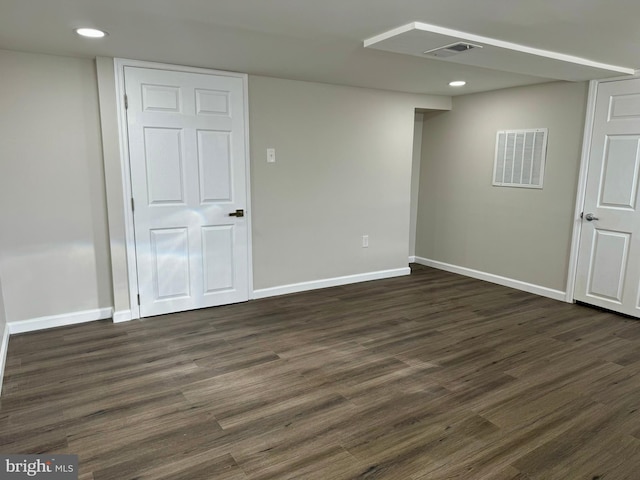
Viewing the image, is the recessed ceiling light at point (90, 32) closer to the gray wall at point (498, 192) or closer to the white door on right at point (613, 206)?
the gray wall at point (498, 192)

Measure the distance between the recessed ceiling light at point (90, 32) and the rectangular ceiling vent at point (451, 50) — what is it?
2.15m

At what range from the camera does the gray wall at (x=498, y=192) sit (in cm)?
444

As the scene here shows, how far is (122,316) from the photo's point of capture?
3822 mm

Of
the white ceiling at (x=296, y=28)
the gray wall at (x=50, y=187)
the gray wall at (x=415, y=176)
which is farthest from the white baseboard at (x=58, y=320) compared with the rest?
the gray wall at (x=415, y=176)

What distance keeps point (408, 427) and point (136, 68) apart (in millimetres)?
3354

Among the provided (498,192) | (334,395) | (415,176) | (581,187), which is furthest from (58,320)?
(581,187)

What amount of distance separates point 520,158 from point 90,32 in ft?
13.7

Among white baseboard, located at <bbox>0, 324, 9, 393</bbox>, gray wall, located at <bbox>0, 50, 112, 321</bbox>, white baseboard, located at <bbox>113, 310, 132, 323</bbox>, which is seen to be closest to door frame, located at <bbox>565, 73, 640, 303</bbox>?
white baseboard, located at <bbox>113, 310, 132, 323</bbox>

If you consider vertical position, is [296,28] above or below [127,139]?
above

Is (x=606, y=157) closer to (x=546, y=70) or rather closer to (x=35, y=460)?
(x=546, y=70)

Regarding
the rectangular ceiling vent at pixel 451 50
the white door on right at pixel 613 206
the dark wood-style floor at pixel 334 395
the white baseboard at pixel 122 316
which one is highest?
the rectangular ceiling vent at pixel 451 50

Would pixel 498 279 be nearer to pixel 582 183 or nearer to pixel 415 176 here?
pixel 582 183

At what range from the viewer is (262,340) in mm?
3471

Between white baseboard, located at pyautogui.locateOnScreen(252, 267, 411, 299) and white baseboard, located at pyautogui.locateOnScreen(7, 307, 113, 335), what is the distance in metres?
Answer: 1.41
